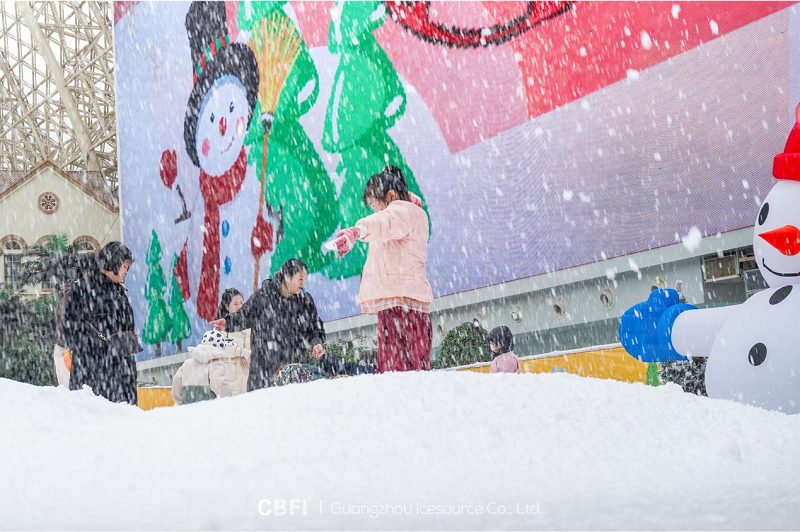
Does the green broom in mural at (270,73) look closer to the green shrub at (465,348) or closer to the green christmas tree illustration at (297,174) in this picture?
A: the green christmas tree illustration at (297,174)

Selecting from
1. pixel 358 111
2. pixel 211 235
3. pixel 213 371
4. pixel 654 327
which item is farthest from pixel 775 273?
pixel 211 235

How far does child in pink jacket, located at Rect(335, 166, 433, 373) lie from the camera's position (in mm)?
3773

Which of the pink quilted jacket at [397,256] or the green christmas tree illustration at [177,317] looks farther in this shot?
the green christmas tree illustration at [177,317]

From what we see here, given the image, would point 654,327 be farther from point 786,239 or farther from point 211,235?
point 211,235

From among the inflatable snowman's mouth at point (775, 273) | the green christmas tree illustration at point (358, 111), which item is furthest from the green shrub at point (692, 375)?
the green christmas tree illustration at point (358, 111)

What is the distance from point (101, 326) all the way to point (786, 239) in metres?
3.33

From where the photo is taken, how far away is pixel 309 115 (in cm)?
1067

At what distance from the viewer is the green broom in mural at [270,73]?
11.2 meters

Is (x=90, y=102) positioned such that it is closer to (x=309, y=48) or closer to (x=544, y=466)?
(x=309, y=48)

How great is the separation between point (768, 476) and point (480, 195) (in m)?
6.33

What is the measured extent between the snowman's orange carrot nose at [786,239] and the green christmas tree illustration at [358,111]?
6.13m

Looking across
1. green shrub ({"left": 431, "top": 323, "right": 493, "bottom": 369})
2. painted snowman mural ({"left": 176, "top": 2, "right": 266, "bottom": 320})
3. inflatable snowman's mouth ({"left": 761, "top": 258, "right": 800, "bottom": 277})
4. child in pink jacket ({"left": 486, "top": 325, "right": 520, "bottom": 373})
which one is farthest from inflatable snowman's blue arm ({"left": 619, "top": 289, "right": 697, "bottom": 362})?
painted snowman mural ({"left": 176, "top": 2, "right": 266, "bottom": 320})

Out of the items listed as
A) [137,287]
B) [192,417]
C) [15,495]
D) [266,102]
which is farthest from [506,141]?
[137,287]

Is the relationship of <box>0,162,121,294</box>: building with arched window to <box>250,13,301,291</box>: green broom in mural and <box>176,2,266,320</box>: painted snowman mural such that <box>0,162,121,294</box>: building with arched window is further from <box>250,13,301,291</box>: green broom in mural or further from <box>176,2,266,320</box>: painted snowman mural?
<box>250,13,301,291</box>: green broom in mural
